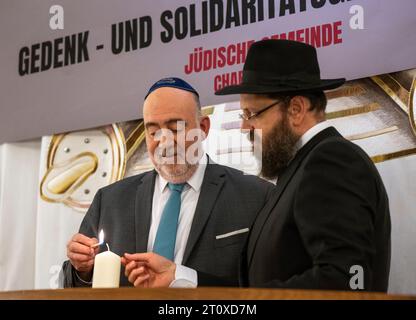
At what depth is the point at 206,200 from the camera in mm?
2906

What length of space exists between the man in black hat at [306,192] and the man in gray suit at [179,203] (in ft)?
1.26

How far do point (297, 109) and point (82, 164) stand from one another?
1394 millimetres

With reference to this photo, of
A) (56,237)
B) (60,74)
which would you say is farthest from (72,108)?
(56,237)

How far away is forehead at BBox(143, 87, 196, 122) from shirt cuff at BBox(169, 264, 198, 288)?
0.75 meters

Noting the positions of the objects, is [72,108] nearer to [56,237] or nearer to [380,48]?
[56,237]

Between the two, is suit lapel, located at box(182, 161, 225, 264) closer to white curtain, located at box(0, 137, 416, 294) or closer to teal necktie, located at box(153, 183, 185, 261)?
teal necktie, located at box(153, 183, 185, 261)

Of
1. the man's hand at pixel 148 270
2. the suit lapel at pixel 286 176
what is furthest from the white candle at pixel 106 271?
the suit lapel at pixel 286 176

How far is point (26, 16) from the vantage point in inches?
149

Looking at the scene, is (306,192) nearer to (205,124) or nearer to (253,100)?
(253,100)

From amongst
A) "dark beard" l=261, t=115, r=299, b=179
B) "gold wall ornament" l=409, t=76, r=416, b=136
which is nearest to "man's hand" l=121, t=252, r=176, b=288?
"dark beard" l=261, t=115, r=299, b=179

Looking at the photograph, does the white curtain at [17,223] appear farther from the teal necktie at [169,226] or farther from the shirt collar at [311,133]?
the shirt collar at [311,133]

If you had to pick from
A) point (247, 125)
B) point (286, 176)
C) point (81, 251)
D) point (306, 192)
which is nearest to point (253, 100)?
point (247, 125)

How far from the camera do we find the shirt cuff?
2291mm

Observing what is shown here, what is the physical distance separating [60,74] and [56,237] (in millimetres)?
798
